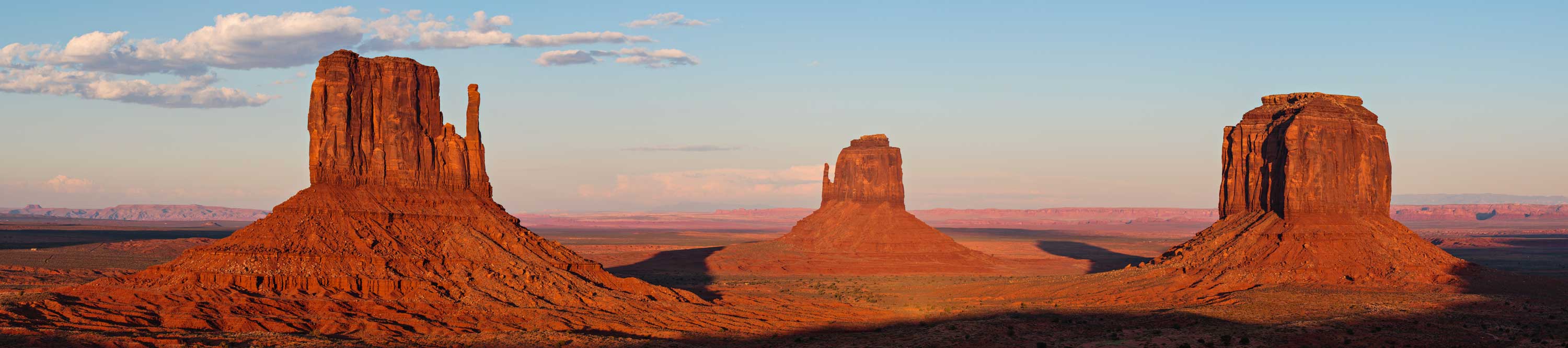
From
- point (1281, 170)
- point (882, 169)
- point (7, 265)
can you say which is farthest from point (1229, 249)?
point (7, 265)

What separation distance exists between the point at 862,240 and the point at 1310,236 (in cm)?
4891

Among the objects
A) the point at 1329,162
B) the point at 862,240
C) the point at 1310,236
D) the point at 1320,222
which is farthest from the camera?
the point at 862,240

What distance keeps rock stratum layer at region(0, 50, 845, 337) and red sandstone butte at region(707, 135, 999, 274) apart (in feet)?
135

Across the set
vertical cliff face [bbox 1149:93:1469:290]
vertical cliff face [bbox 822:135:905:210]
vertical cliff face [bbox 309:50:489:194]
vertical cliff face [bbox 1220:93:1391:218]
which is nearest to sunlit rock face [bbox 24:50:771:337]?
vertical cliff face [bbox 309:50:489:194]

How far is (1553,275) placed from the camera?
291 feet

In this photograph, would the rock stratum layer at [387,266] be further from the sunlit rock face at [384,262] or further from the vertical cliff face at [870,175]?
the vertical cliff face at [870,175]

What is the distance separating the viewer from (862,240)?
11144 cm

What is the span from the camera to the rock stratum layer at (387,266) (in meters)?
44.3

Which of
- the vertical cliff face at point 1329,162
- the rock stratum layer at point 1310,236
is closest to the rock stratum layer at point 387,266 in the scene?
the rock stratum layer at point 1310,236

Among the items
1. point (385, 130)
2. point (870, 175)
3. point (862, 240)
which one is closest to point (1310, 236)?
point (385, 130)

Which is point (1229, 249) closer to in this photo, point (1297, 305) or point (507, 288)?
point (1297, 305)

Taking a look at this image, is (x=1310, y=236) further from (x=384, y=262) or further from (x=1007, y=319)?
(x=384, y=262)

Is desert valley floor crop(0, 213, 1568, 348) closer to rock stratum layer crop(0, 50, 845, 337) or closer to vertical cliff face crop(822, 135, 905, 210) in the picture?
rock stratum layer crop(0, 50, 845, 337)

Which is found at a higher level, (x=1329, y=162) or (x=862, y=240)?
(x=1329, y=162)
